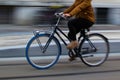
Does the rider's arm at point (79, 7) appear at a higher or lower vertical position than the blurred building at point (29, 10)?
higher

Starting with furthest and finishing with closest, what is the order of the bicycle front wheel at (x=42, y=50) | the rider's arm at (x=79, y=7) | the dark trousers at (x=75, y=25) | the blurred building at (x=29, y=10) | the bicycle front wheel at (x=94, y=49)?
the blurred building at (x=29, y=10), the bicycle front wheel at (x=94, y=49), the dark trousers at (x=75, y=25), the bicycle front wheel at (x=42, y=50), the rider's arm at (x=79, y=7)

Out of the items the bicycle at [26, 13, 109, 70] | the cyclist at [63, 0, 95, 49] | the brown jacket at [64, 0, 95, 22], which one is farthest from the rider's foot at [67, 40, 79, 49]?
the brown jacket at [64, 0, 95, 22]

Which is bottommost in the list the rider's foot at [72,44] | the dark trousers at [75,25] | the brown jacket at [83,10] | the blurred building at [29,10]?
the blurred building at [29,10]

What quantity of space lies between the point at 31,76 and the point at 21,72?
369mm

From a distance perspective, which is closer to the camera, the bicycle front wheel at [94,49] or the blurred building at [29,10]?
the bicycle front wheel at [94,49]

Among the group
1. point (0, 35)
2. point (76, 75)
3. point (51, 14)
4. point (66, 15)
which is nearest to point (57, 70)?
point (76, 75)

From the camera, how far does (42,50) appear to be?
8.37 meters

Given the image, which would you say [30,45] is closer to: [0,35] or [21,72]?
[21,72]

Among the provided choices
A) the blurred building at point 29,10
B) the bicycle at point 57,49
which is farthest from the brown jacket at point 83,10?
the blurred building at point 29,10

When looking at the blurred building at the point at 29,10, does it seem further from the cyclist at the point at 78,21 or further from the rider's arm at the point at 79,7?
the rider's arm at the point at 79,7

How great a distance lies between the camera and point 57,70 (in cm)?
827

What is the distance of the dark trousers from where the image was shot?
329 inches

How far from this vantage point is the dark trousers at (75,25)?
8367 mm

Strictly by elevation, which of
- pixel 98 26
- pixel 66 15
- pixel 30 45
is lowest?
pixel 98 26
